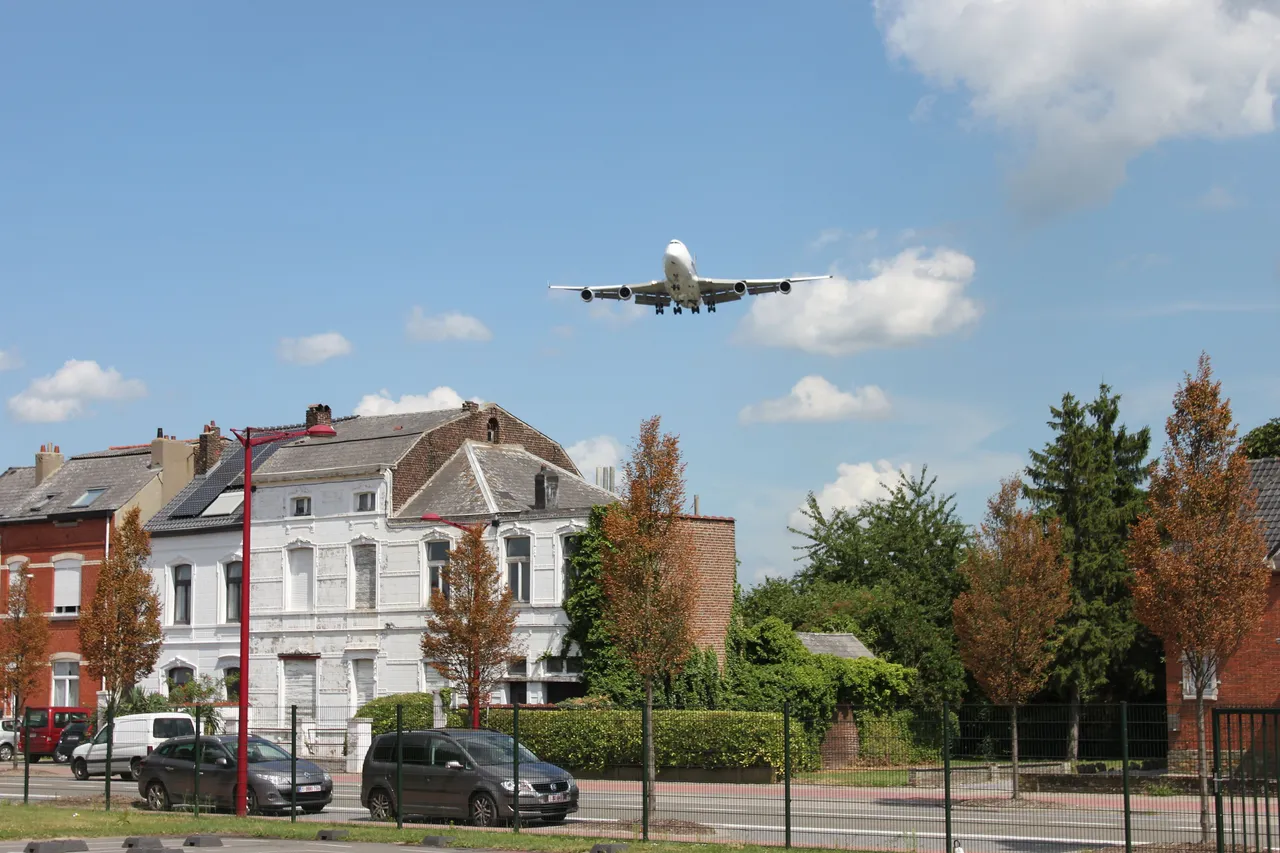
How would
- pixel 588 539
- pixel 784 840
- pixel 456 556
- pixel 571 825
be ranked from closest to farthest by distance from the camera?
1. pixel 784 840
2. pixel 571 825
3. pixel 456 556
4. pixel 588 539

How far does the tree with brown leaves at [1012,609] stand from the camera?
31219 mm

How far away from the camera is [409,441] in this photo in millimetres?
47875

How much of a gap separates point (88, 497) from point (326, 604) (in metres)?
12.4

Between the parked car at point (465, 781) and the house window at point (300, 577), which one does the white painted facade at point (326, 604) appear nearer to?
the house window at point (300, 577)

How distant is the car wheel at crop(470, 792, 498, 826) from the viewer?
23.6 metres

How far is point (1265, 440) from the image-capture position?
57.0m

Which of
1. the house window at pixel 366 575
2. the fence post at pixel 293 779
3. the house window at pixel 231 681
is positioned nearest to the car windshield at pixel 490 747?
the fence post at pixel 293 779

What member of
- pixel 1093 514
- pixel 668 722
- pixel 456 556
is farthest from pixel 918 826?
pixel 1093 514

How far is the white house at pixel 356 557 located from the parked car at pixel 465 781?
58.5ft

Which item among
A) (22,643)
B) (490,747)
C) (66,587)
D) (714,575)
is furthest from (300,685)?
(490,747)

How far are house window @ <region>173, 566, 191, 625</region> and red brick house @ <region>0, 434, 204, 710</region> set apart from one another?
3240 mm

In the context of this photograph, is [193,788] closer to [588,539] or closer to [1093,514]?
[588,539]

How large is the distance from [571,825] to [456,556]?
14662mm

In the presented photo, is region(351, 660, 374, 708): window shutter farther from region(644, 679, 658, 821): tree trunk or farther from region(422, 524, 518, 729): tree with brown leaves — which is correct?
region(644, 679, 658, 821): tree trunk
